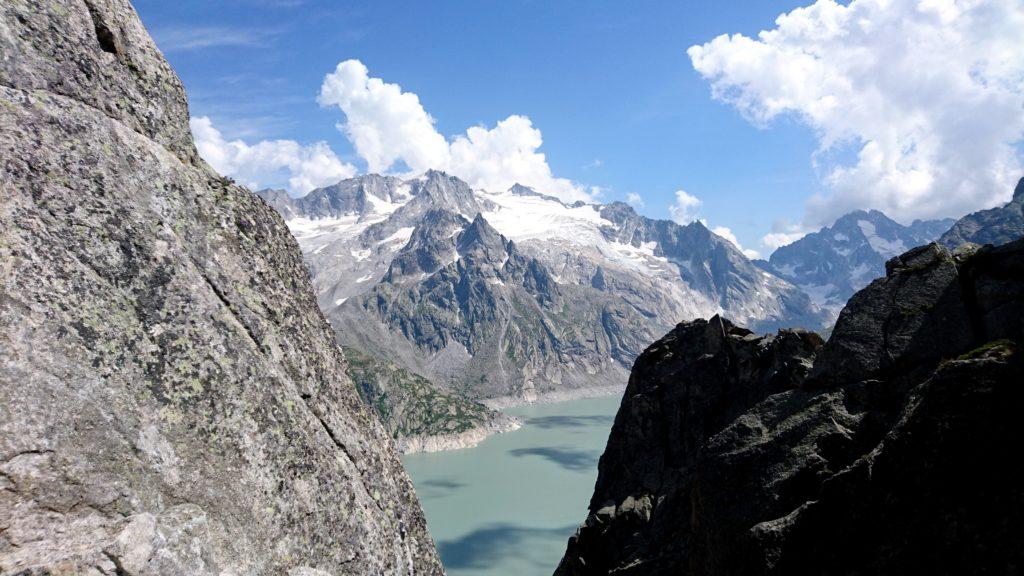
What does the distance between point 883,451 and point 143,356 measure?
425 inches

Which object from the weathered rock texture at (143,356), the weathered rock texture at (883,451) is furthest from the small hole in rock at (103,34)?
the weathered rock texture at (883,451)

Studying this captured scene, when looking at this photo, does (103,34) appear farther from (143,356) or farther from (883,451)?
(883,451)

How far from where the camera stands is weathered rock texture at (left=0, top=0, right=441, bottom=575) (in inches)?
265

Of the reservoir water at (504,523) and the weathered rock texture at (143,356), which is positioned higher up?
the weathered rock texture at (143,356)

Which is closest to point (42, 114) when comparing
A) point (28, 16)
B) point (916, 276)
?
point (28, 16)

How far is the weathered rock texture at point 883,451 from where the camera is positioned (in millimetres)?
8492

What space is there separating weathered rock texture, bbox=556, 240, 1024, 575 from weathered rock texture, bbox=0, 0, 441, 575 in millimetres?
6875

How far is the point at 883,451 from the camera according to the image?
31.9 feet

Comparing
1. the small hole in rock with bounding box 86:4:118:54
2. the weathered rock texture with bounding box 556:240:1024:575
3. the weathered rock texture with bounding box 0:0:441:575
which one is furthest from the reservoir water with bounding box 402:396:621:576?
the small hole in rock with bounding box 86:4:118:54

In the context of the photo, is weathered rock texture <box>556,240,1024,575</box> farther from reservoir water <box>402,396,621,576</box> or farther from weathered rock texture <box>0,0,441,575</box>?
reservoir water <box>402,396,621,576</box>

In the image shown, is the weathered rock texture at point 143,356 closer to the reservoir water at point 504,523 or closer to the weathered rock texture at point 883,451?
the weathered rock texture at point 883,451

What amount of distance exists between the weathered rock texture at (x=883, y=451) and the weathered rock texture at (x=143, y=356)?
22.6ft

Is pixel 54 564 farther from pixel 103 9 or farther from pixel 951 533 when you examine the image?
pixel 951 533

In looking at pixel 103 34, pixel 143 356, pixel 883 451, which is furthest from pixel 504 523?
pixel 103 34
